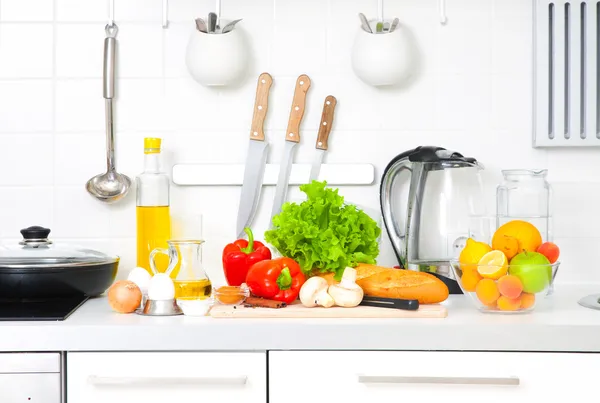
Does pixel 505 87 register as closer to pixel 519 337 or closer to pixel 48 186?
pixel 519 337

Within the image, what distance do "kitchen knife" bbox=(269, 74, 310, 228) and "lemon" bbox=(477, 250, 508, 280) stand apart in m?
0.57

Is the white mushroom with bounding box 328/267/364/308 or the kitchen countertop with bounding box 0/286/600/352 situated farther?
the white mushroom with bounding box 328/267/364/308

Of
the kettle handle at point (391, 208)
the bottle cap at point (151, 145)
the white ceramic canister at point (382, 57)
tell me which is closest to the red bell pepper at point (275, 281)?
the kettle handle at point (391, 208)

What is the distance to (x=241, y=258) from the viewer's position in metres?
1.63

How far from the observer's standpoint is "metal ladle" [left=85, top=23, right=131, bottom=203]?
1.83m

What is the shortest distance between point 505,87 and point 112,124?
37.8 inches

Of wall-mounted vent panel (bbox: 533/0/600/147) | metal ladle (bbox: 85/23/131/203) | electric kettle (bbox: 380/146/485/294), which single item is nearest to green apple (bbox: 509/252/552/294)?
electric kettle (bbox: 380/146/485/294)

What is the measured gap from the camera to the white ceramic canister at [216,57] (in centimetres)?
177

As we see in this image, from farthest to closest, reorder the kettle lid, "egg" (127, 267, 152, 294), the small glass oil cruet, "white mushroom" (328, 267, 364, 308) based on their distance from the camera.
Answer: the small glass oil cruet
the kettle lid
"egg" (127, 267, 152, 294)
"white mushroom" (328, 267, 364, 308)

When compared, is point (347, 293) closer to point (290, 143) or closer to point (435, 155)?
point (435, 155)

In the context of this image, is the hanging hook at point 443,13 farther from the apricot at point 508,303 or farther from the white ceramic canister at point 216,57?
the apricot at point 508,303

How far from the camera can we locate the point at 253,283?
1.50 m

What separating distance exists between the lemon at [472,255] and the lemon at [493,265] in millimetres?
12

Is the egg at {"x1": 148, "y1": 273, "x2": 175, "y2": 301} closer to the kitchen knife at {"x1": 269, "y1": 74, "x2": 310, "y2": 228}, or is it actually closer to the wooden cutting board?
the wooden cutting board
